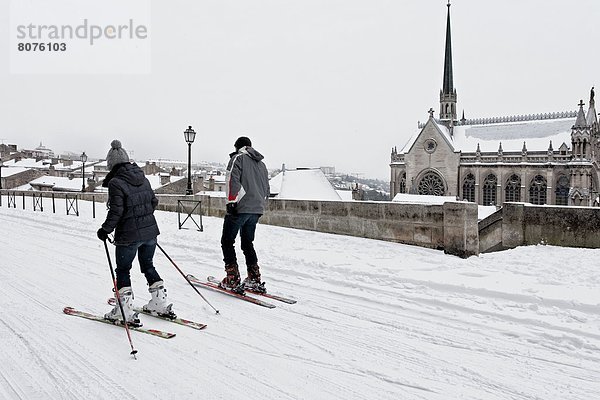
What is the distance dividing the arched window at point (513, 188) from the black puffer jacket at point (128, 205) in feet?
211

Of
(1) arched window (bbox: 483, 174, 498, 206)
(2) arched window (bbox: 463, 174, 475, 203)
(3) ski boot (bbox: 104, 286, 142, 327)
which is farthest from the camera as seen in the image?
(2) arched window (bbox: 463, 174, 475, 203)

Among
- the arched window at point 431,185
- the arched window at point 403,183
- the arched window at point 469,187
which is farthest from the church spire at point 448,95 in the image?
the arched window at point 469,187

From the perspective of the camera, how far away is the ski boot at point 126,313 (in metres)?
4.29

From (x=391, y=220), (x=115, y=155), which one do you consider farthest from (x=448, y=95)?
(x=115, y=155)

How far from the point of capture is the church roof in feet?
202

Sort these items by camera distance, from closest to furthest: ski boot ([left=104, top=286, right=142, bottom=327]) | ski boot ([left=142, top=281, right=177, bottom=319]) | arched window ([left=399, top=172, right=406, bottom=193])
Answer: ski boot ([left=104, top=286, right=142, bottom=327]) < ski boot ([left=142, top=281, right=177, bottom=319]) < arched window ([left=399, top=172, right=406, bottom=193])

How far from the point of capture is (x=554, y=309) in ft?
15.9

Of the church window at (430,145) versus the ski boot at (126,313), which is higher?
the church window at (430,145)

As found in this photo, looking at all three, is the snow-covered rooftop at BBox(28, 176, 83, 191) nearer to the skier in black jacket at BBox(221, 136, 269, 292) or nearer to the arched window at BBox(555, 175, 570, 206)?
the skier in black jacket at BBox(221, 136, 269, 292)

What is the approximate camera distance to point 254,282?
5.57 meters

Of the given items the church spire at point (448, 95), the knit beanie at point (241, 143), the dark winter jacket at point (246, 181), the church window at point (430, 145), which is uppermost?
the church spire at point (448, 95)

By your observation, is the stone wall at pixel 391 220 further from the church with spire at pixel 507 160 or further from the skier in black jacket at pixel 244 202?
the church with spire at pixel 507 160

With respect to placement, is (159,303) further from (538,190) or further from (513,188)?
(513,188)

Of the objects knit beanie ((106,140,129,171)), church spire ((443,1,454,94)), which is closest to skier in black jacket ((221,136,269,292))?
knit beanie ((106,140,129,171))
